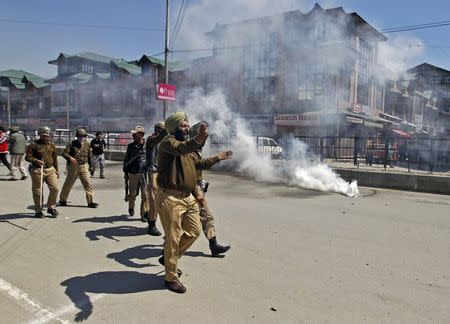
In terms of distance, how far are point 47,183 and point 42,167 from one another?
27 cm

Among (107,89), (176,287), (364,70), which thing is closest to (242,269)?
(176,287)

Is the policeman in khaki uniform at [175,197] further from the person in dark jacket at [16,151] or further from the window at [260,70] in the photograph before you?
the window at [260,70]

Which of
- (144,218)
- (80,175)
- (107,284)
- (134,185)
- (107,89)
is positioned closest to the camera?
(107,284)

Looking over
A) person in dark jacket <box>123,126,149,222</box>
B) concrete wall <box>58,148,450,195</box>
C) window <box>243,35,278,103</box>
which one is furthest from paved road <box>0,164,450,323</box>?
window <box>243,35,278,103</box>

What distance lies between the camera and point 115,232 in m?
Result: 5.36

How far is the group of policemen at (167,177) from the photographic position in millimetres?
3385

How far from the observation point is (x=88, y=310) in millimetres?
3041

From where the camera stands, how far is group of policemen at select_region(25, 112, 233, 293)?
3.38 m

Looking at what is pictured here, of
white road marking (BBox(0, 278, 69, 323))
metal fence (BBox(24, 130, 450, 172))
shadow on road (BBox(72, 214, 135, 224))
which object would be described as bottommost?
white road marking (BBox(0, 278, 69, 323))

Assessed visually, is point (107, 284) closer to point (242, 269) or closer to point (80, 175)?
point (242, 269)

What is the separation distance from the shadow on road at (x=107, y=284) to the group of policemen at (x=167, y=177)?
0.23 m

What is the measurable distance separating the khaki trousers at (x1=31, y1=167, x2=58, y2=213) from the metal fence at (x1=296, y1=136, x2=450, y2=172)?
7746mm

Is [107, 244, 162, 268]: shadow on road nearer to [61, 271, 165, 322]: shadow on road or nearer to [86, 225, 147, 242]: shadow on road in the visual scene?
[61, 271, 165, 322]: shadow on road

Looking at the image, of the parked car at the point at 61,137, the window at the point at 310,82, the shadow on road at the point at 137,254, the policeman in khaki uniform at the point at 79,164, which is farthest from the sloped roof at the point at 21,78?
the shadow on road at the point at 137,254
